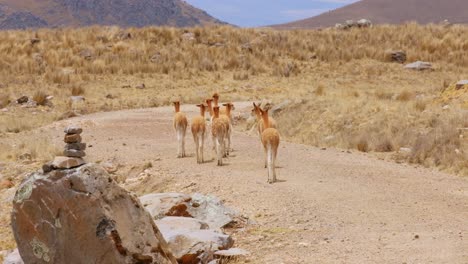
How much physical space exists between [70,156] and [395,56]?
4066 centimetres

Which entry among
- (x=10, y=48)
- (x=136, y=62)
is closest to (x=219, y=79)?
(x=136, y=62)

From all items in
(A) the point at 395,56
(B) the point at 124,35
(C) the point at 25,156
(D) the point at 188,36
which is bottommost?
(C) the point at 25,156

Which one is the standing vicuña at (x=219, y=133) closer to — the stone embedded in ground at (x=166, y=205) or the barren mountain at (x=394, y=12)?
the stone embedded in ground at (x=166, y=205)

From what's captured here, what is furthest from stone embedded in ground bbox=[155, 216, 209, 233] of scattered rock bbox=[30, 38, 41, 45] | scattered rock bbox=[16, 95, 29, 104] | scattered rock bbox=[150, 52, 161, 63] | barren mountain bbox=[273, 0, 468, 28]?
barren mountain bbox=[273, 0, 468, 28]

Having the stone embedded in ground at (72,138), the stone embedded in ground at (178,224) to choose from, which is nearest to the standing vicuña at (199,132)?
the stone embedded in ground at (178,224)

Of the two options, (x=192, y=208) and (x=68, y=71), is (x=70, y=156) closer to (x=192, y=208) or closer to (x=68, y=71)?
(x=192, y=208)

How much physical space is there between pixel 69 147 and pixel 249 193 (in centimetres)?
564

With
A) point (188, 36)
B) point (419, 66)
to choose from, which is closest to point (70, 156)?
point (419, 66)

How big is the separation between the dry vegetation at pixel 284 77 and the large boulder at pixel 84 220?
10.4 m

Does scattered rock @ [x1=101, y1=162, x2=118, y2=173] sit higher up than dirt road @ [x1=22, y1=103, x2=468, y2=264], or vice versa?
dirt road @ [x1=22, y1=103, x2=468, y2=264]

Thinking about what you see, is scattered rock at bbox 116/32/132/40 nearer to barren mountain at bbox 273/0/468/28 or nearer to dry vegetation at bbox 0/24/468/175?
dry vegetation at bbox 0/24/468/175

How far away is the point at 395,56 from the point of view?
45.9 m

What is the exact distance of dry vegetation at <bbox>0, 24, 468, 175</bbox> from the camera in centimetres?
1989

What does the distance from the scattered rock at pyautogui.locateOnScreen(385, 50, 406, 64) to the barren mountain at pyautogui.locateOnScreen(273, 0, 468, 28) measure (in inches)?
4376
